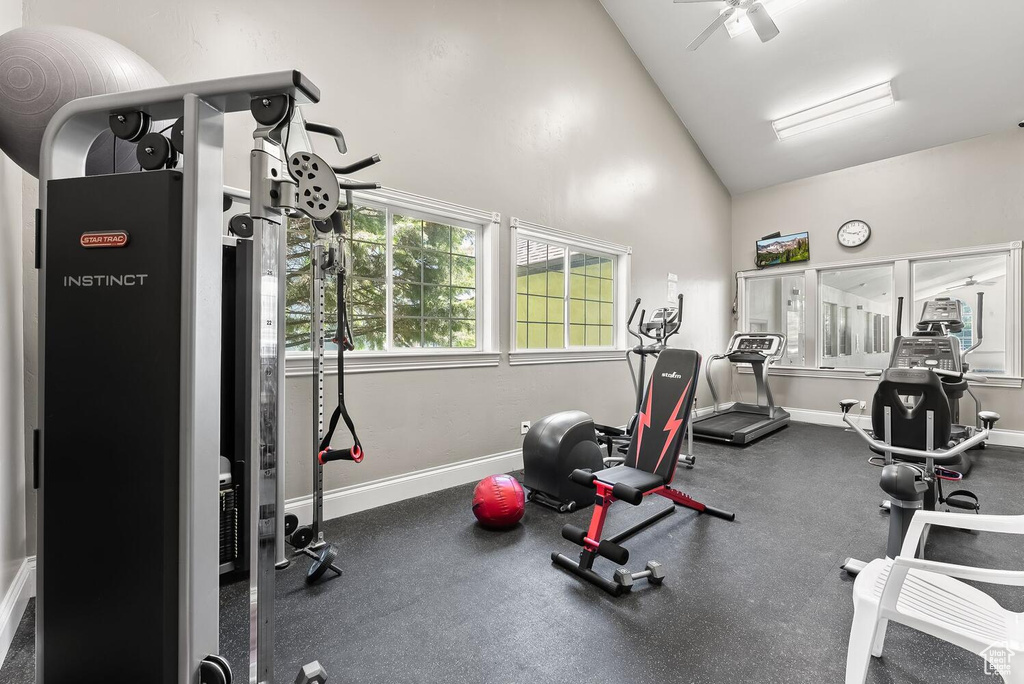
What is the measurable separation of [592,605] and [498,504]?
0.87 metres

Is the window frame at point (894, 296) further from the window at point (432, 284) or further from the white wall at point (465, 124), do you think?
the window at point (432, 284)

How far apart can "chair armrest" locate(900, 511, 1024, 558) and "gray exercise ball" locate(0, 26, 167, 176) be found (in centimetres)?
290

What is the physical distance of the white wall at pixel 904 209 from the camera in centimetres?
492

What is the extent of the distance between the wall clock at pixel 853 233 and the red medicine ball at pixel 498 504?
583 cm

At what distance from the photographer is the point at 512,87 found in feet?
12.8

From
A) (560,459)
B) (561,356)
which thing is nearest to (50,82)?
(560,459)

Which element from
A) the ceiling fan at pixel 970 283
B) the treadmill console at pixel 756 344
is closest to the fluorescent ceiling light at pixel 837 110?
the ceiling fan at pixel 970 283

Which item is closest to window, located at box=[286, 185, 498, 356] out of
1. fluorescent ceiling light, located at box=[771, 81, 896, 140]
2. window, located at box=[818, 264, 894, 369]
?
fluorescent ceiling light, located at box=[771, 81, 896, 140]

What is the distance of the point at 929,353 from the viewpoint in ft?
13.0

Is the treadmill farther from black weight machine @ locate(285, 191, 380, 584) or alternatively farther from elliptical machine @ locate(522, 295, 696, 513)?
black weight machine @ locate(285, 191, 380, 584)

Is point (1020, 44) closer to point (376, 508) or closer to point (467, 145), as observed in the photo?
point (467, 145)

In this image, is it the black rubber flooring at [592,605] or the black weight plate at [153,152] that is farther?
the black rubber flooring at [592,605]

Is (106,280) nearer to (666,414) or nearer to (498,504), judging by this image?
(498,504)

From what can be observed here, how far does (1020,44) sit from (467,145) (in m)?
5.31
